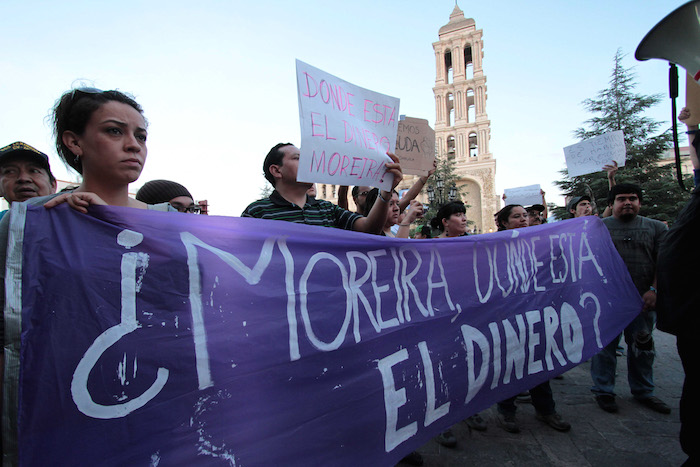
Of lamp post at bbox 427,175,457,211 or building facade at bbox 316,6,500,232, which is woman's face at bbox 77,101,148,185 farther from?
building facade at bbox 316,6,500,232

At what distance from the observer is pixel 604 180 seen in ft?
45.0

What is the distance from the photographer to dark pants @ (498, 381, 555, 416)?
9.29 feet

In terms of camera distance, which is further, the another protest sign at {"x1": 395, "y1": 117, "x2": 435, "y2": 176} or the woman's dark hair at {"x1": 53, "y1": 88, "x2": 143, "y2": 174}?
the another protest sign at {"x1": 395, "y1": 117, "x2": 435, "y2": 176}

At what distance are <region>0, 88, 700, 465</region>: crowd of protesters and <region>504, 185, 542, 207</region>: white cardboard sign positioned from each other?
2.13 metres

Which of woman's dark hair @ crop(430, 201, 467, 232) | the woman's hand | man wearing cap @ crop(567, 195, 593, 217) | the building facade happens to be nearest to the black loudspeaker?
woman's dark hair @ crop(430, 201, 467, 232)

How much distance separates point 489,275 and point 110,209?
2232mm

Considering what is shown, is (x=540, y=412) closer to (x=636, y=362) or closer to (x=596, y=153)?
(x=636, y=362)

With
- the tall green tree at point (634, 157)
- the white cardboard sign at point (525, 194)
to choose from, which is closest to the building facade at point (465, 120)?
the tall green tree at point (634, 157)

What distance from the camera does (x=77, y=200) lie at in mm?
1279

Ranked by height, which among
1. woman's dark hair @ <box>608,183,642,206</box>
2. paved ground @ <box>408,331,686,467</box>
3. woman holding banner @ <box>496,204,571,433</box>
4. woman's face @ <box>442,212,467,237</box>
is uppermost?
woman's dark hair @ <box>608,183,642,206</box>

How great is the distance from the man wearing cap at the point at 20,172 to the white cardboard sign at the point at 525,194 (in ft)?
19.1

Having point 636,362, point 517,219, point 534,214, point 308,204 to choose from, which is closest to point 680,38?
point 517,219

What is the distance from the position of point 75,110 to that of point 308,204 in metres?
1.24

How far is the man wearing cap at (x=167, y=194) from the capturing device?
8.95ft
